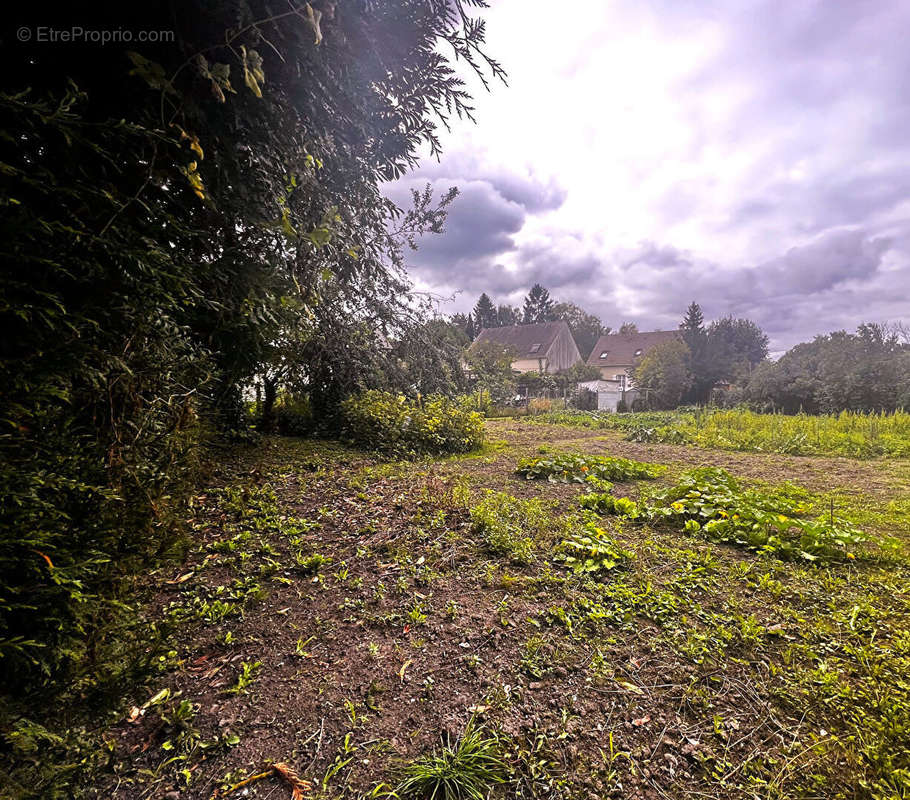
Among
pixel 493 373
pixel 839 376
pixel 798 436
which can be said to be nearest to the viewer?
pixel 798 436

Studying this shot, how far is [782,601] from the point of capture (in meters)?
2.47

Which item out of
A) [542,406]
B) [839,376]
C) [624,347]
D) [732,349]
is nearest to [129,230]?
[542,406]

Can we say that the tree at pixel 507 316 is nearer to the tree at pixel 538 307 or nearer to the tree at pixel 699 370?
the tree at pixel 538 307

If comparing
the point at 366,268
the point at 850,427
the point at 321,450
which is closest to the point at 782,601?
the point at 366,268

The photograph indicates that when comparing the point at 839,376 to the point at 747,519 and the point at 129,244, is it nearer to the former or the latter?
the point at 747,519

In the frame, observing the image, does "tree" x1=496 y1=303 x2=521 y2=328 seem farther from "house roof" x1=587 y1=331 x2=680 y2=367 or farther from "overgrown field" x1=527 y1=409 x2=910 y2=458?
"overgrown field" x1=527 y1=409 x2=910 y2=458

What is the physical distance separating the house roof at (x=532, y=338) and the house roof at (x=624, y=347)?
5.20 meters

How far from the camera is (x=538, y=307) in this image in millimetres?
61438

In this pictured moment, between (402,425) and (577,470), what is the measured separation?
293 centimetres

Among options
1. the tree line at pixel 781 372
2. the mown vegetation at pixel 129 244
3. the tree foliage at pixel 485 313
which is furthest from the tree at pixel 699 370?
the tree foliage at pixel 485 313

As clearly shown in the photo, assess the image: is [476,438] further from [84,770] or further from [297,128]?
[84,770]

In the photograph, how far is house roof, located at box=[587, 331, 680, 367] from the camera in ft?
124

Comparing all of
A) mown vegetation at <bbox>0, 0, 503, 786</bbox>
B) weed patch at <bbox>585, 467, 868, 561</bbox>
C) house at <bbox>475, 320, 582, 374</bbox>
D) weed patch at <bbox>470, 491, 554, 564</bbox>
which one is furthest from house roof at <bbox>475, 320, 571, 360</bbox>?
mown vegetation at <bbox>0, 0, 503, 786</bbox>

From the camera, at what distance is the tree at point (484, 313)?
60219 mm
